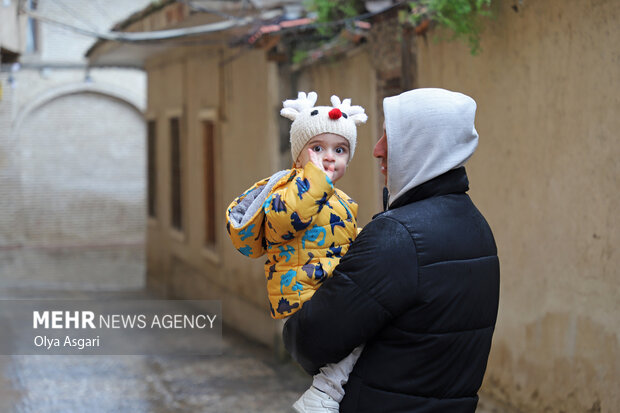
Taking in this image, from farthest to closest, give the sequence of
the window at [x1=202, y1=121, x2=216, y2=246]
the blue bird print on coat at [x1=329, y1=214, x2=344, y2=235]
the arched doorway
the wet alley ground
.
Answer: the arched doorway → the window at [x1=202, y1=121, x2=216, y2=246] → the wet alley ground → the blue bird print on coat at [x1=329, y1=214, x2=344, y2=235]

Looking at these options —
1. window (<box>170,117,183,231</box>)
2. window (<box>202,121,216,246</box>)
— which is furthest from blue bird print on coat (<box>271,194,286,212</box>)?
window (<box>170,117,183,231</box>)

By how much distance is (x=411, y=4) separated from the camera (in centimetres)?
590

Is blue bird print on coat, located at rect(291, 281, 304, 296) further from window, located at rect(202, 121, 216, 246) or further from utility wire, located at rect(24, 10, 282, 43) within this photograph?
window, located at rect(202, 121, 216, 246)

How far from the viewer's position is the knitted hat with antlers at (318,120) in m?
2.30

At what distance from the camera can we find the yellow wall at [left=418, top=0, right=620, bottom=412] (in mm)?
4195

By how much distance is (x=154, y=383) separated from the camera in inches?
295

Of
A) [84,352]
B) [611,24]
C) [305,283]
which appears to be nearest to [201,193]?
[84,352]

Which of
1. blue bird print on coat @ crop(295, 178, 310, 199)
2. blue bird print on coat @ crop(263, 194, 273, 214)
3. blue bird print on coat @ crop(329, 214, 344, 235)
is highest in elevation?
blue bird print on coat @ crop(295, 178, 310, 199)

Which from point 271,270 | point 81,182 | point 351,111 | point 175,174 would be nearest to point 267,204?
point 271,270

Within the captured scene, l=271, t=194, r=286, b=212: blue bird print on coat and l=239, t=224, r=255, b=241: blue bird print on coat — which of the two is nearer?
l=271, t=194, r=286, b=212: blue bird print on coat

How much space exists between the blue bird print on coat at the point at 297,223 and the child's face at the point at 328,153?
0.67 ft

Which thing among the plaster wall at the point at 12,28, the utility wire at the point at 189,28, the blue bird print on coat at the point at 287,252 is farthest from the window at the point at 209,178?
the blue bird print on coat at the point at 287,252

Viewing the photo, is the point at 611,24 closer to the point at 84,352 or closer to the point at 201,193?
the point at 84,352

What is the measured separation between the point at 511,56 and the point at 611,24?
1036 millimetres
